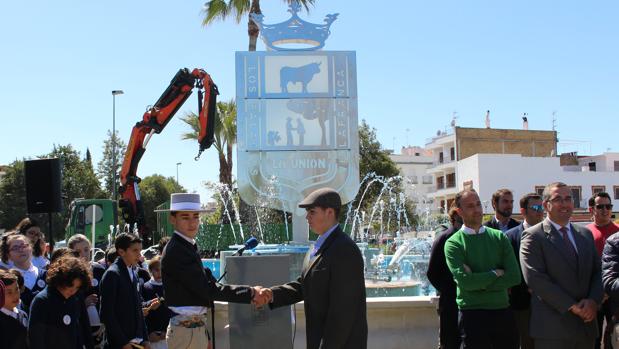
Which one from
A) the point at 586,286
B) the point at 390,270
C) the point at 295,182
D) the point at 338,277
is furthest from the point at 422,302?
the point at 295,182

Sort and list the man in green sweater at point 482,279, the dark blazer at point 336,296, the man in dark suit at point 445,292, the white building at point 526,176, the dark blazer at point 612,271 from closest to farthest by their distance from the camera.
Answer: the dark blazer at point 336,296, the man in green sweater at point 482,279, the dark blazer at point 612,271, the man in dark suit at point 445,292, the white building at point 526,176

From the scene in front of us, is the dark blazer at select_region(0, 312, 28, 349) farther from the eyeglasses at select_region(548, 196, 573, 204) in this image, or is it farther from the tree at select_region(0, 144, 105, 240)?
the tree at select_region(0, 144, 105, 240)

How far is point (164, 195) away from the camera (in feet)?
199

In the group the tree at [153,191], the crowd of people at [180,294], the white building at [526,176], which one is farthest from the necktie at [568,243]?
the white building at [526,176]

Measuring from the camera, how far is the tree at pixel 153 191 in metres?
56.4

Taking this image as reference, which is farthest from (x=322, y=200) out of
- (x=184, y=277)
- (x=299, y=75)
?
(x=299, y=75)

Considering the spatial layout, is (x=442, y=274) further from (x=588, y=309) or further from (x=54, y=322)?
(x=54, y=322)

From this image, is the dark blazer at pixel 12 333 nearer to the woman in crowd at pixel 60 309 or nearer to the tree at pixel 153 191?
the woman in crowd at pixel 60 309

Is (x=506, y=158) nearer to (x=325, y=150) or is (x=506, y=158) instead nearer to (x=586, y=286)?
(x=325, y=150)

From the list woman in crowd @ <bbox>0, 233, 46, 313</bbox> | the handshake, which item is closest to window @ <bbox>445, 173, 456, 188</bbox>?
woman in crowd @ <bbox>0, 233, 46, 313</bbox>

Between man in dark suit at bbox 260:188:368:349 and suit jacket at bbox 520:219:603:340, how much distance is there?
1.66 metres

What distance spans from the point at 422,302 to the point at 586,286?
78.2 inches

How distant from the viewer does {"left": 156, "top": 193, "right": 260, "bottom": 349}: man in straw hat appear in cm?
456

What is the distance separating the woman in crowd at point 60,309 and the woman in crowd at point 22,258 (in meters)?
1.24
